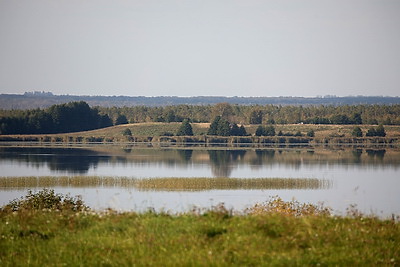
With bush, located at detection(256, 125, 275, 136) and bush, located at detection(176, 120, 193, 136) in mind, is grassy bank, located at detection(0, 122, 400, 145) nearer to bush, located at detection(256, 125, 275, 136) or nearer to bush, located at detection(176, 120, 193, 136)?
bush, located at detection(176, 120, 193, 136)

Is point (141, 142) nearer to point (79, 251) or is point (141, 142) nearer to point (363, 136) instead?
point (363, 136)

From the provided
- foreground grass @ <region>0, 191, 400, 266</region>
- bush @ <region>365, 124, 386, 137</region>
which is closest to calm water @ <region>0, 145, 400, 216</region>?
foreground grass @ <region>0, 191, 400, 266</region>

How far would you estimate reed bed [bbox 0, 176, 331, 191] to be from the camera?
51.6m

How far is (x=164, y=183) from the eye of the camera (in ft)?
175

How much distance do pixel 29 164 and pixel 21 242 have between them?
216 ft

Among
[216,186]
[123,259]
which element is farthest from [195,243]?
[216,186]

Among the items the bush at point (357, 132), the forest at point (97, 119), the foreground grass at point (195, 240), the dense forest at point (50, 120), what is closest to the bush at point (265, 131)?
the forest at point (97, 119)

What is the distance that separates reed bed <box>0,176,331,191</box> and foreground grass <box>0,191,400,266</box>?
120ft

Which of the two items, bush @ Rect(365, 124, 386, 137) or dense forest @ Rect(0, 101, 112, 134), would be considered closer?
bush @ Rect(365, 124, 386, 137)

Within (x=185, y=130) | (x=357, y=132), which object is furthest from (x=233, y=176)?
(x=185, y=130)

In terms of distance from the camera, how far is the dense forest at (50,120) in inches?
6235

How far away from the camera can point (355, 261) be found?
1128 centimetres

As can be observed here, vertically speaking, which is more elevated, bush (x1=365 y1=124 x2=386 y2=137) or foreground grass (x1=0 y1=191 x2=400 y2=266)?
foreground grass (x1=0 y1=191 x2=400 y2=266)

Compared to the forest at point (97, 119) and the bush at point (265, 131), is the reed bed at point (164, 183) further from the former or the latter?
the forest at point (97, 119)
